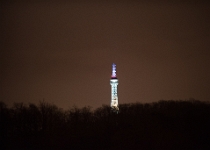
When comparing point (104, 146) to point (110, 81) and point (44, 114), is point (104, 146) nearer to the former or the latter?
point (44, 114)

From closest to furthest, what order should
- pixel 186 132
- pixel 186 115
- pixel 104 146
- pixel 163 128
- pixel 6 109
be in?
1. pixel 104 146
2. pixel 186 132
3. pixel 163 128
4. pixel 186 115
5. pixel 6 109

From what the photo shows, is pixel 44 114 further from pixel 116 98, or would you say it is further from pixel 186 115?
pixel 116 98

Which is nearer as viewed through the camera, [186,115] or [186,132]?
[186,132]

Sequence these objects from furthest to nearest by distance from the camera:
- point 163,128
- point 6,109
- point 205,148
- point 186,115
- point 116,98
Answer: point 116,98 < point 6,109 < point 186,115 < point 163,128 < point 205,148

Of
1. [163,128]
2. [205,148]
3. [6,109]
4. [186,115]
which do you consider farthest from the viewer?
[6,109]

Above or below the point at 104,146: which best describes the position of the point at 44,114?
above

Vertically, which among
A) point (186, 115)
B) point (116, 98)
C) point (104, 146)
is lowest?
point (104, 146)

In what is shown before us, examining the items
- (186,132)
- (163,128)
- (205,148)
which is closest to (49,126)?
(163,128)

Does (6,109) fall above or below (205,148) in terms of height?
above

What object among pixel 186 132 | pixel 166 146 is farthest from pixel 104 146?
pixel 186 132
